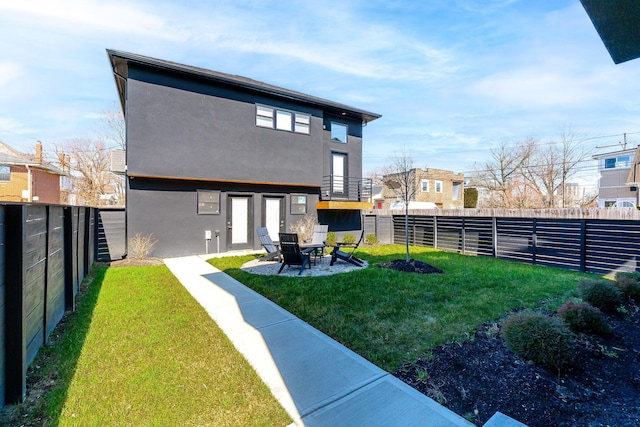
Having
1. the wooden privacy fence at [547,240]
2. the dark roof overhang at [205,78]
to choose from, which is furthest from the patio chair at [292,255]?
the wooden privacy fence at [547,240]

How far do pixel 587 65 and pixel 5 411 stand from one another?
49.6 ft

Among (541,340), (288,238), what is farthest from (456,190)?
(541,340)

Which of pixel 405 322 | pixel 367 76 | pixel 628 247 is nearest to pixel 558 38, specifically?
pixel 628 247

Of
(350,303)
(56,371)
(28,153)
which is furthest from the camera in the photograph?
(28,153)

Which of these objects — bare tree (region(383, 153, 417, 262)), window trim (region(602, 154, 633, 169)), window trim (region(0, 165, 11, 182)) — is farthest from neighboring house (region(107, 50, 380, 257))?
window trim (region(602, 154, 633, 169))

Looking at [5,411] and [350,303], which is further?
[350,303]

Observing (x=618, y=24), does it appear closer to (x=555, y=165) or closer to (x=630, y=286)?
(x=630, y=286)

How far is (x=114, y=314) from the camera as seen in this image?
4.53m

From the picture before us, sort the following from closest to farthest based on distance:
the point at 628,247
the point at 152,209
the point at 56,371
→ the point at 56,371
the point at 628,247
the point at 152,209

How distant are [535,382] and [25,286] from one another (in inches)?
185

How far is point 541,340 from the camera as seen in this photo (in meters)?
2.71

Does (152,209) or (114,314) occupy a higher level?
(152,209)

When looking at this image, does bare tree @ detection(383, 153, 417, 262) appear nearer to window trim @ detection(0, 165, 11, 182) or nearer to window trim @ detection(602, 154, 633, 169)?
window trim @ detection(602, 154, 633, 169)

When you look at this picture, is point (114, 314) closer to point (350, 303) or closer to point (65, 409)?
point (65, 409)
